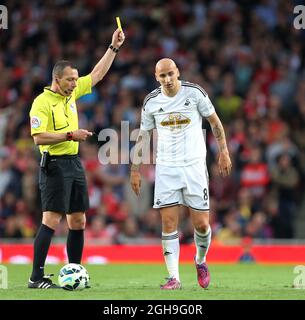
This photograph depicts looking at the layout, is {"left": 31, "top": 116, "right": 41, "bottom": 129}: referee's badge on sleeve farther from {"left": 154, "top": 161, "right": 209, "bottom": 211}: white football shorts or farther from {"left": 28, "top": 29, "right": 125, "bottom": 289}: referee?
{"left": 154, "top": 161, "right": 209, "bottom": 211}: white football shorts

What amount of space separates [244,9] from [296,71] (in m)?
2.47

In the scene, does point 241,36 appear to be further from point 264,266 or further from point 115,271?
point 115,271

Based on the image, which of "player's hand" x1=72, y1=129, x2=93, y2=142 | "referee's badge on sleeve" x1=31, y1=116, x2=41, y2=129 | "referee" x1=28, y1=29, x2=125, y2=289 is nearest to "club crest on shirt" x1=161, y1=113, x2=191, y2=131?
"player's hand" x1=72, y1=129, x2=93, y2=142

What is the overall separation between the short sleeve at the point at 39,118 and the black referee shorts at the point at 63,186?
0.41 m

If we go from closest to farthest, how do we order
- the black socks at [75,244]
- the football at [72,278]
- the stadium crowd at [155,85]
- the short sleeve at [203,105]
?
the football at [72,278] → the short sleeve at [203,105] → the black socks at [75,244] → the stadium crowd at [155,85]

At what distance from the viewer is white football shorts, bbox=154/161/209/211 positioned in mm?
11117

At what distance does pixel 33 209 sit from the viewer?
746 inches

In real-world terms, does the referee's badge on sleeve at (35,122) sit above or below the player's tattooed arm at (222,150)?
above

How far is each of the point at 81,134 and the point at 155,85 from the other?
32.9 ft

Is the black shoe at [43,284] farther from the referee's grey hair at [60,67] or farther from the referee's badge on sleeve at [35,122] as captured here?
the referee's grey hair at [60,67]

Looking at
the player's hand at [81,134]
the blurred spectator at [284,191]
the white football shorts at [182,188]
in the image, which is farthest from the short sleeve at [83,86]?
the blurred spectator at [284,191]

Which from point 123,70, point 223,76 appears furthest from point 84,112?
point 223,76

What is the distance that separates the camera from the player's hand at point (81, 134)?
10.8 metres

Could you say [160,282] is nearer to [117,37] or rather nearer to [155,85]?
[117,37]
